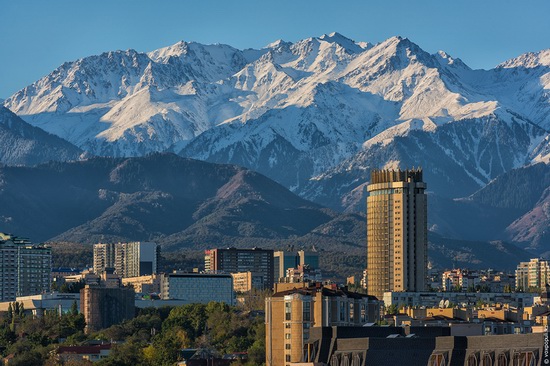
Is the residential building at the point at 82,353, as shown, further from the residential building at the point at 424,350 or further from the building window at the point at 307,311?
the residential building at the point at 424,350

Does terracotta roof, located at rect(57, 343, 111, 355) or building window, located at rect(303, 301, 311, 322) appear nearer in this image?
building window, located at rect(303, 301, 311, 322)

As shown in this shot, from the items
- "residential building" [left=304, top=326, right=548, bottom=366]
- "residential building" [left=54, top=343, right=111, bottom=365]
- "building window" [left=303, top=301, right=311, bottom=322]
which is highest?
"building window" [left=303, top=301, right=311, bottom=322]

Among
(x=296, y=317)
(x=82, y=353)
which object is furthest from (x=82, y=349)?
(x=296, y=317)

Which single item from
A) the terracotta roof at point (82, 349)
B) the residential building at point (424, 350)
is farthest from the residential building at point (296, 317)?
the terracotta roof at point (82, 349)

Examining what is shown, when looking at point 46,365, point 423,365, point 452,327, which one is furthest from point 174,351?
point 423,365

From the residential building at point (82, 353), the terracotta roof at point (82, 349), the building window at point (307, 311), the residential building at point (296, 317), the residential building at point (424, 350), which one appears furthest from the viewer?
the terracotta roof at point (82, 349)

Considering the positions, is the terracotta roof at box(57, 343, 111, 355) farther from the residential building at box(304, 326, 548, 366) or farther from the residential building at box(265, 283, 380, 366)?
the residential building at box(304, 326, 548, 366)

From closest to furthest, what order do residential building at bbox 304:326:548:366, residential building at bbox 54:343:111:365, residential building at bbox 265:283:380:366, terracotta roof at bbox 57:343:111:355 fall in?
residential building at bbox 304:326:548:366, residential building at bbox 265:283:380:366, residential building at bbox 54:343:111:365, terracotta roof at bbox 57:343:111:355

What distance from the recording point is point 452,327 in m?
114

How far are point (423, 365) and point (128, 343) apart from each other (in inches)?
4112


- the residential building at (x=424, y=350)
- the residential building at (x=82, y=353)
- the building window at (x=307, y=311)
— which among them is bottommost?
the residential building at (x=82, y=353)

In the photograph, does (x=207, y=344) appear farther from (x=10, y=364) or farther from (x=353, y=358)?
(x=353, y=358)

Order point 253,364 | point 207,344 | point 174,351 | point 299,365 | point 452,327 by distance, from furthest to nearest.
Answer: point 207,344, point 174,351, point 253,364, point 452,327, point 299,365

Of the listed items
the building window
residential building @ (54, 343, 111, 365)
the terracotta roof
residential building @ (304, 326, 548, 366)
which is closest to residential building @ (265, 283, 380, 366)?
the building window
